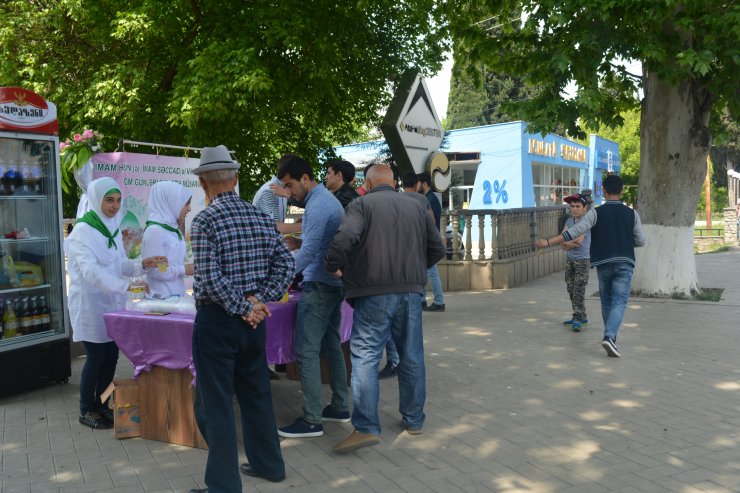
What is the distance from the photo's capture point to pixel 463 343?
845 centimetres

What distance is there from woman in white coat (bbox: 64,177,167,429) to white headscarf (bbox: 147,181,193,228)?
32 cm

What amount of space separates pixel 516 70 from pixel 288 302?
28.6 feet

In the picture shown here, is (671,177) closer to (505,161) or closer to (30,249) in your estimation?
(30,249)

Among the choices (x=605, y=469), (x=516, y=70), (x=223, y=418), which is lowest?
(x=605, y=469)

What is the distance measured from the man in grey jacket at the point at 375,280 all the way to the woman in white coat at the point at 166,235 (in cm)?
134

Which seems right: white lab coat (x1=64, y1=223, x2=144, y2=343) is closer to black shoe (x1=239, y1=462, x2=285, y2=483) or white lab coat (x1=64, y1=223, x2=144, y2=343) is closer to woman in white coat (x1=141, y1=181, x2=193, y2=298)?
woman in white coat (x1=141, y1=181, x2=193, y2=298)

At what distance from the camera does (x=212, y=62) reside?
11.2 meters

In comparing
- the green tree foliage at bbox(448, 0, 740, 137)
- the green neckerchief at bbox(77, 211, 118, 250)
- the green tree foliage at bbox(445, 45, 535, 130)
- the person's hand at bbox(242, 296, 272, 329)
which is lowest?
the person's hand at bbox(242, 296, 272, 329)

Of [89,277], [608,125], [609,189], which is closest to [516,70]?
[608,125]

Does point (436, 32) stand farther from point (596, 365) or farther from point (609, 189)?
point (596, 365)

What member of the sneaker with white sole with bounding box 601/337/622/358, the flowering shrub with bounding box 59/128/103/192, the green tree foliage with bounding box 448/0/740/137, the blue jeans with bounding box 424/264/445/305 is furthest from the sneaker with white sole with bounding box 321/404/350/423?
the green tree foliage with bounding box 448/0/740/137

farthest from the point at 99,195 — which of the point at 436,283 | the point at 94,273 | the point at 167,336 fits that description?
the point at 436,283

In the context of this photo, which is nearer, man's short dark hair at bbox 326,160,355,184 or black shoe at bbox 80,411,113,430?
black shoe at bbox 80,411,113,430

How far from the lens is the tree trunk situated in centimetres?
1123
